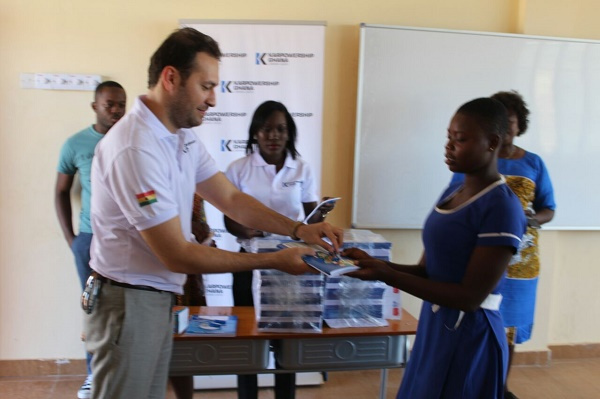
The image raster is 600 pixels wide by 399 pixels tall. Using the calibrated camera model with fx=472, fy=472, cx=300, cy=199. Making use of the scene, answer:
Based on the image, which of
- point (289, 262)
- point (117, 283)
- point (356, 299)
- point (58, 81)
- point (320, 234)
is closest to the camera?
point (117, 283)

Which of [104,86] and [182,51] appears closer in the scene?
[182,51]

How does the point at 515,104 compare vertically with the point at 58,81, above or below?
below

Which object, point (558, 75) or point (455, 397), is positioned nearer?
point (455, 397)

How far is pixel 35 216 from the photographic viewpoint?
3.31m

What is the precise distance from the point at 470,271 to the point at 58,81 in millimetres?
2964

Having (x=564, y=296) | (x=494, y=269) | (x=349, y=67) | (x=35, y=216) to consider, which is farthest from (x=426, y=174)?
(x=35, y=216)

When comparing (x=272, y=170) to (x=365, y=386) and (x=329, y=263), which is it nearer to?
(x=329, y=263)

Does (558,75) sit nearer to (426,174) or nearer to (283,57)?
(426,174)

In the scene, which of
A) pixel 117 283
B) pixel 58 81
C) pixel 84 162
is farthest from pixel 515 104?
pixel 58 81

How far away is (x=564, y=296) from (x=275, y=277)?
9.77ft

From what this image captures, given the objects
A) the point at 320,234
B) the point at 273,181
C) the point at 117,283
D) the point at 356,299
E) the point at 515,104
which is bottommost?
the point at 356,299

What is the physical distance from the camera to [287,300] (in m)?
2.00

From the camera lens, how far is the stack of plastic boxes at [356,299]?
6.76 ft

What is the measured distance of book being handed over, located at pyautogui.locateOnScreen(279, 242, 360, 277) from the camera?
1.57 metres
